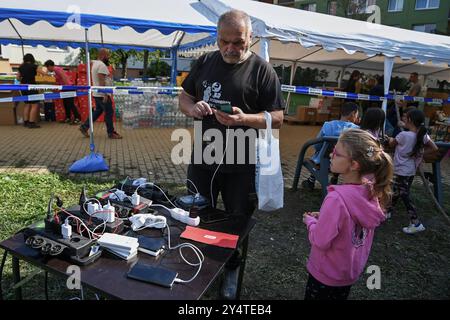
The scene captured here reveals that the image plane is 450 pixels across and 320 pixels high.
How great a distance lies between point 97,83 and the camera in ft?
24.1

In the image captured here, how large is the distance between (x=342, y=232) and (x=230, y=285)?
0.99 m

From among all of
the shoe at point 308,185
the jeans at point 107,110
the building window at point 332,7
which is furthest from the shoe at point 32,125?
the building window at point 332,7

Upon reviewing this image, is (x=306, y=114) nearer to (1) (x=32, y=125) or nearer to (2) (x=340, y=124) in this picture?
(2) (x=340, y=124)

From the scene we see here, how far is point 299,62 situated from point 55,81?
8343 mm

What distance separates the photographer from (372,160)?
179 cm

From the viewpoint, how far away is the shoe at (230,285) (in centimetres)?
234

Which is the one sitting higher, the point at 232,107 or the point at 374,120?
the point at 232,107

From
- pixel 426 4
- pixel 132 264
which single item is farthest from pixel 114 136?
pixel 426 4

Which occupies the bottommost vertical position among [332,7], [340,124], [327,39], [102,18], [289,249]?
[289,249]

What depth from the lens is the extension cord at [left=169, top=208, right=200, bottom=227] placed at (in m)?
1.88

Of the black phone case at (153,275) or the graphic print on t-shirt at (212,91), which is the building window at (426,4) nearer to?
the graphic print on t-shirt at (212,91)

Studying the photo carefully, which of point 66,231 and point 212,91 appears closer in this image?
point 66,231

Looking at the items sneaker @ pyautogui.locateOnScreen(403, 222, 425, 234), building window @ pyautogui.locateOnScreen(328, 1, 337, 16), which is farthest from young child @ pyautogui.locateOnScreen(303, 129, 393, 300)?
building window @ pyautogui.locateOnScreen(328, 1, 337, 16)

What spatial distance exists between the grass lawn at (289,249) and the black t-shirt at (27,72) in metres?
4.75
